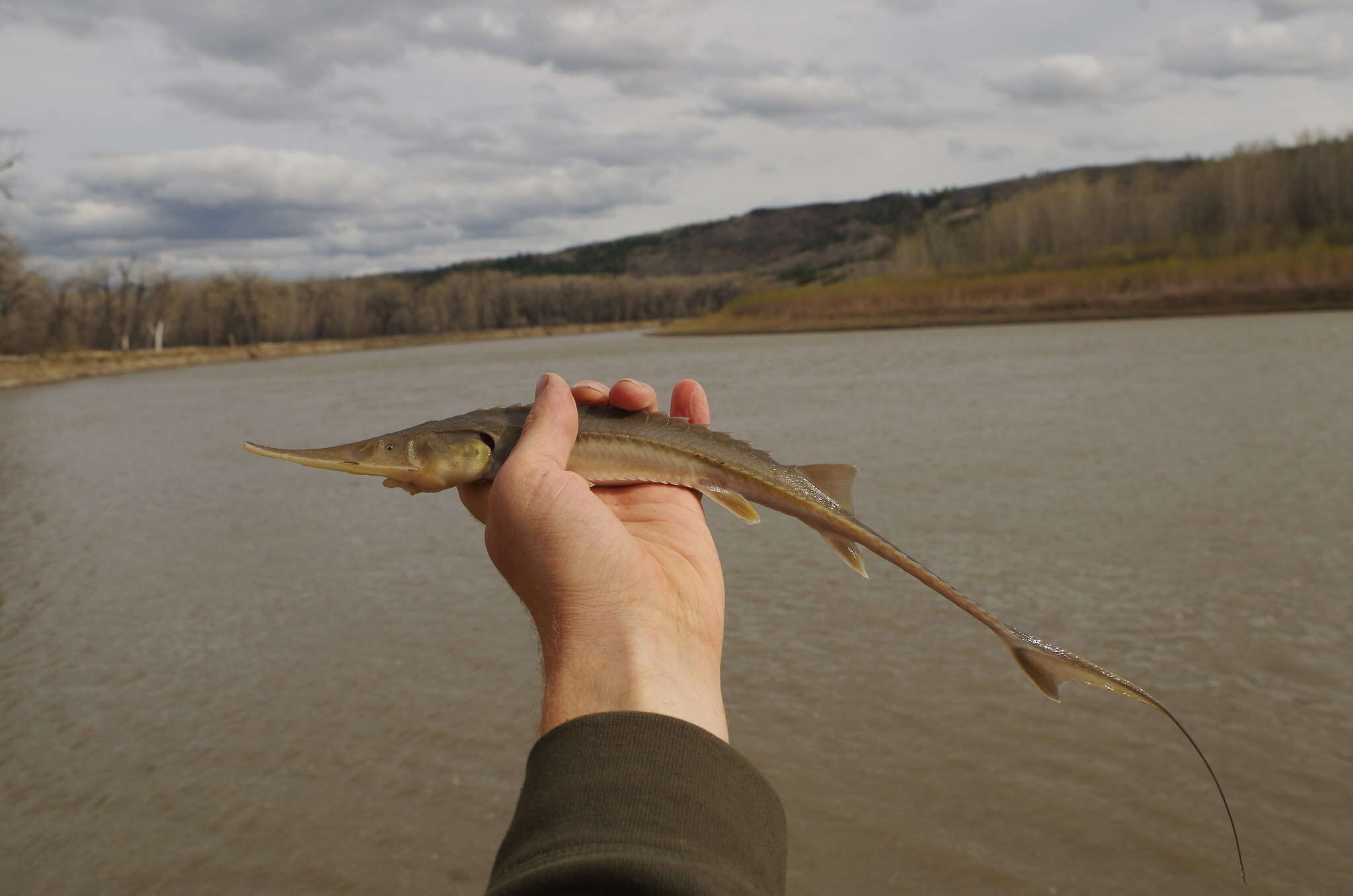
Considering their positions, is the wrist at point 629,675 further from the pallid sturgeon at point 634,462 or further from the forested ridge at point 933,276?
the forested ridge at point 933,276

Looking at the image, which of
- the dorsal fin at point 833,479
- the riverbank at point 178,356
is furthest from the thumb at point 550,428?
the riverbank at point 178,356

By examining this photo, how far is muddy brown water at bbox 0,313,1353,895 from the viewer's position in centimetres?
460

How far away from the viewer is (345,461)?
8.64 feet

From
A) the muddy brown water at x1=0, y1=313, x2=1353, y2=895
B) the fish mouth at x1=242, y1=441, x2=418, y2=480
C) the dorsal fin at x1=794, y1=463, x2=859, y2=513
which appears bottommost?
the muddy brown water at x1=0, y1=313, x2=1353, y2=895

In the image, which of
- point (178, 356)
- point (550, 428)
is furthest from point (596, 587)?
point (178, 356)

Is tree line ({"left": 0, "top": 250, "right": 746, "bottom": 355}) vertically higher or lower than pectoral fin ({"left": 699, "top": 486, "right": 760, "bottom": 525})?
higher

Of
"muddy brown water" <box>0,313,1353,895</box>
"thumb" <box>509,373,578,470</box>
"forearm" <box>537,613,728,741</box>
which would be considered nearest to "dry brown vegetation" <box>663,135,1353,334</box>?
"muddy brown water" <box>0,313,1353,895</box>

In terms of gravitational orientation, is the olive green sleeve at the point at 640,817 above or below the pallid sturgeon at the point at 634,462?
below

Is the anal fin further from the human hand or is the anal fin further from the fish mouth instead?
the fish mouth

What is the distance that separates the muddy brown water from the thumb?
2.68 m

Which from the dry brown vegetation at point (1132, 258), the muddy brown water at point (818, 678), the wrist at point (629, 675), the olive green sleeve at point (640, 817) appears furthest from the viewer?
the dry brown vegetation at point (1132, 258)

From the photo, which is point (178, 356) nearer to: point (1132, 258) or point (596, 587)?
point (1132, 258)

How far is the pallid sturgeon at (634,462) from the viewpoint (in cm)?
270

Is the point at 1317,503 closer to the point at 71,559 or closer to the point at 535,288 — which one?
the point at 71,559
